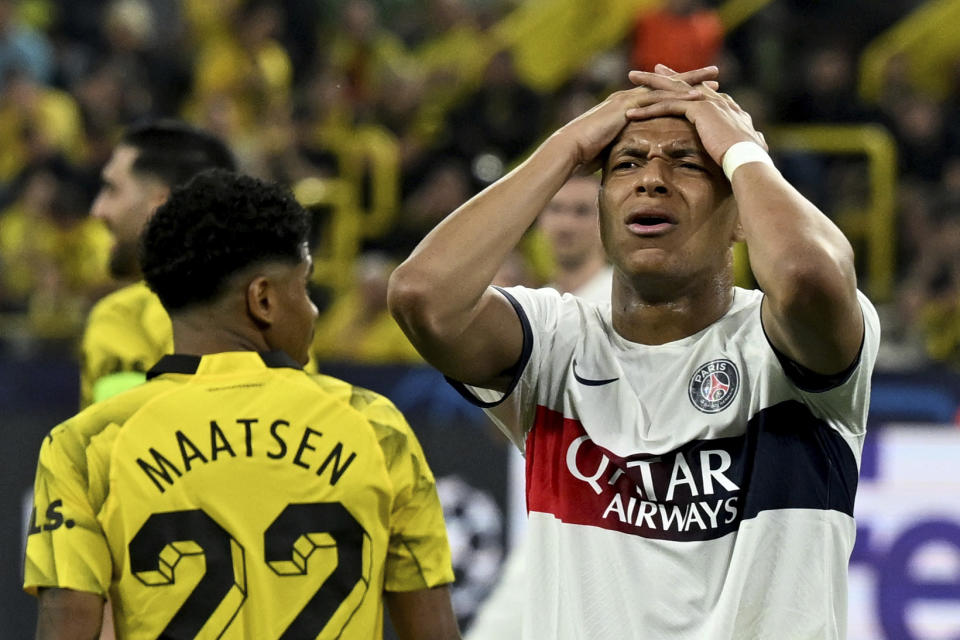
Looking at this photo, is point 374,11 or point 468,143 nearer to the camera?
point 468,143

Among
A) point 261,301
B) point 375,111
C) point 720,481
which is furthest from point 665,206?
point 375,111

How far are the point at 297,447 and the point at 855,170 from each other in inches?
339

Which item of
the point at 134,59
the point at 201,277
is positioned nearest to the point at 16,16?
the point at 134,59

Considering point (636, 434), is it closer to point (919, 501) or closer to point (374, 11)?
point (919, 501)

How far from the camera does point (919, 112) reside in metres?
11.2

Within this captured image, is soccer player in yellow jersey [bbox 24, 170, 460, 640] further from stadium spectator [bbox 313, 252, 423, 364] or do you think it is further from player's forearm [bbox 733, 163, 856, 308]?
stadium spectator [bbox 313, 252, 423, 364]

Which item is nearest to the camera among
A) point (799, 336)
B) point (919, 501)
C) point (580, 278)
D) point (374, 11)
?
point (799, 336)

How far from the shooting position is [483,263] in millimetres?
2969

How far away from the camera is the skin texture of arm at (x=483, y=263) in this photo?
9.65 feet

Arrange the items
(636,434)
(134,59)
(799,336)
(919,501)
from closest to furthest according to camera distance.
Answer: (799,336) → (636,434) → (919,501) → (134,59)

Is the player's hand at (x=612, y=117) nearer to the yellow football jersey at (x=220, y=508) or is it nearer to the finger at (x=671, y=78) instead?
the finger at (x=671, y=78)

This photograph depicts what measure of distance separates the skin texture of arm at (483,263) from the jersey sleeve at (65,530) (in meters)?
0.71

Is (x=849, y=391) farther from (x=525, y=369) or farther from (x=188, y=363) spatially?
(x=188, y=363)

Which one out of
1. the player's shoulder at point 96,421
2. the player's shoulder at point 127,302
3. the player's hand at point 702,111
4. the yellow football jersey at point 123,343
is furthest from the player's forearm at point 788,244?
the player's shoulder at point 127,302
